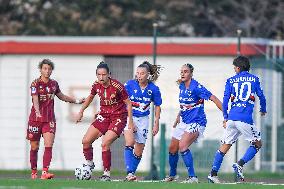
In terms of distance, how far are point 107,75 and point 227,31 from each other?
916 inches

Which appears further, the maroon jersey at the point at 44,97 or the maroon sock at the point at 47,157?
the maroon jersey at the point at 44,97

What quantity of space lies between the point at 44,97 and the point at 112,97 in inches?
65.7

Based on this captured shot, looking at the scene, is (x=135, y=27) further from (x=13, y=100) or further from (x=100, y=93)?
(x=100, y=93)

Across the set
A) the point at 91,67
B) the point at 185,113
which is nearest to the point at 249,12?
the point at 91,67

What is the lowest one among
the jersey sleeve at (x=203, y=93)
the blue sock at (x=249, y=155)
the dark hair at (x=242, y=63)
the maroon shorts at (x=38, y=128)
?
the blue sock at (x=249, y=155)

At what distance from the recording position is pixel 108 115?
850 inches

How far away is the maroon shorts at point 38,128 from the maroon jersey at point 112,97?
1.33m

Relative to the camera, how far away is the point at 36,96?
2253 centimetres

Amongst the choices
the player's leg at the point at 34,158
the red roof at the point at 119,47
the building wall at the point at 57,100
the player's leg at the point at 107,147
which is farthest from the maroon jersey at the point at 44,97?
the red roof at the point at 119,47

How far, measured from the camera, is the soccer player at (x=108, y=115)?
2141 cm

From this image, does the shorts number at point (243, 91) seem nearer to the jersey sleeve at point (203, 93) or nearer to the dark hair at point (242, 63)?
the dark hair at point (242, 63)

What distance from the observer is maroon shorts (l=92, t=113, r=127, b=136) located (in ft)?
70.6

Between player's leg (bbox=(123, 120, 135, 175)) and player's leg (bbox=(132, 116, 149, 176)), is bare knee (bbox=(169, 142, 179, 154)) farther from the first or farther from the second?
player's leg (bbox=(123, 120, 135, 175))

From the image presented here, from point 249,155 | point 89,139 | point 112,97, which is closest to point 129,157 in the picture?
point 89,139
